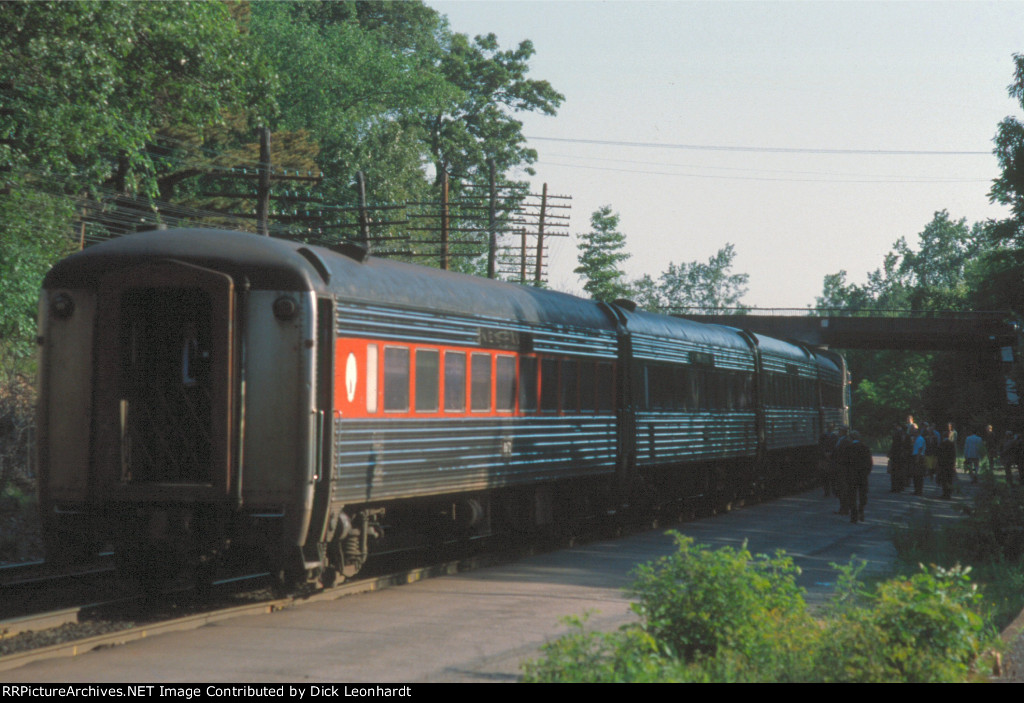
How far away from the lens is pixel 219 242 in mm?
11508

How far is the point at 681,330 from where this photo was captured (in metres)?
22.7

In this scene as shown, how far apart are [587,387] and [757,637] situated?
10.1 m

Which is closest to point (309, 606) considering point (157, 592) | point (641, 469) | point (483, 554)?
point (157, 592)

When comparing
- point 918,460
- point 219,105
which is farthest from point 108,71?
point 918,460

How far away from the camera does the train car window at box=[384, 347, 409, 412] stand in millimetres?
12539

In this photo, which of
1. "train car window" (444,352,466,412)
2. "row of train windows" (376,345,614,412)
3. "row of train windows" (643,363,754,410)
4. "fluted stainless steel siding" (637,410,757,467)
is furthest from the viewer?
"row of train windows" (643,363,754,410)

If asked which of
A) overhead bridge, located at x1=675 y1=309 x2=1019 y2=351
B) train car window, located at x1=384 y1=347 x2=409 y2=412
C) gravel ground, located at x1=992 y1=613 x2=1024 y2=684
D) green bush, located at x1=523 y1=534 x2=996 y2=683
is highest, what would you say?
overhead bridge, located at x1=675 y1=309 x2=1019 y2=351

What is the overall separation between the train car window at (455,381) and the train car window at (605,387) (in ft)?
14.9

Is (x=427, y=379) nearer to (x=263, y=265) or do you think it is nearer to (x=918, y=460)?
(x=263, y=265)

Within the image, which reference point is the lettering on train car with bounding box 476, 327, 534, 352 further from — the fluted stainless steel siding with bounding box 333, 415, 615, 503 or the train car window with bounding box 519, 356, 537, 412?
the fluted stainless steel siding with bounding box 333, 415, 615, 503

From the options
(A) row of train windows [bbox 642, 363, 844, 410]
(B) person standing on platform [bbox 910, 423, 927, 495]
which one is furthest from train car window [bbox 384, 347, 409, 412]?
(B) person standing on platform [bbox 910, 423, 927, 495]

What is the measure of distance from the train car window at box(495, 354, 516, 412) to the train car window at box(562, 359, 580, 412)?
1.82m

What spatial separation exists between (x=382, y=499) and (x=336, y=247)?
242 centimetres

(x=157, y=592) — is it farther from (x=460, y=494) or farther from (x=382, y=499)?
(x=460, y=494)
